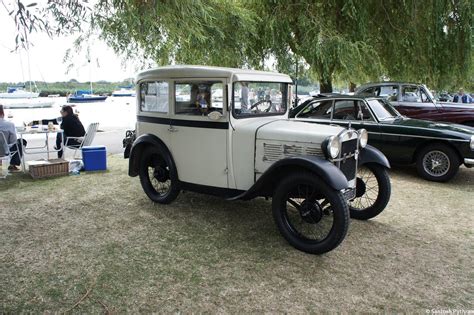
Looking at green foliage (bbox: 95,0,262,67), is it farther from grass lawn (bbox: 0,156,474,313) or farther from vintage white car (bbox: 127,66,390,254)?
grass lawn (bbox: 0,156,474,313)

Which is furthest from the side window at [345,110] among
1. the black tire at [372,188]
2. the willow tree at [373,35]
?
the black tire at [372,188]

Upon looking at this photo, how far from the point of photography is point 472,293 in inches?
120

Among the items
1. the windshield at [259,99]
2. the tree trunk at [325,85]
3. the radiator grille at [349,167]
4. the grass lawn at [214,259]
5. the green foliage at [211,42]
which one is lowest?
the grass lawn at [214,259]

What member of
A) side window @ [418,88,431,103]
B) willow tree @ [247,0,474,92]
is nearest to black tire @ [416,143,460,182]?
willow tree @ [247,0,474,92]

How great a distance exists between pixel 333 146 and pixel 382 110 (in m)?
3.83

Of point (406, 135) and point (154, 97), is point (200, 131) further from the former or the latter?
point (406, 135)

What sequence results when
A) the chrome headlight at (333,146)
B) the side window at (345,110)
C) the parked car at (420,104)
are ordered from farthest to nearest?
the parked car at (420,104)
the side window at (345,110)
the chrome headlight at (333,146)

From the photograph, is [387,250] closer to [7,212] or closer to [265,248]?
[265,248]

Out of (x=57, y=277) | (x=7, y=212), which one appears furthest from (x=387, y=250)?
(x=7, y=212)

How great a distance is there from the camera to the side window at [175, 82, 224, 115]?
436 centimetres

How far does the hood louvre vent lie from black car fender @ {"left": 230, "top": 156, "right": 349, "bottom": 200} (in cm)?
16

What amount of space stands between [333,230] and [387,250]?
74cm

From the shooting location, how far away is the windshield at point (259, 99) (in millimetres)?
4348

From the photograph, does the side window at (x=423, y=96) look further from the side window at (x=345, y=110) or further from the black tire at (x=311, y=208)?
the black tire at (x=311, y=208)
